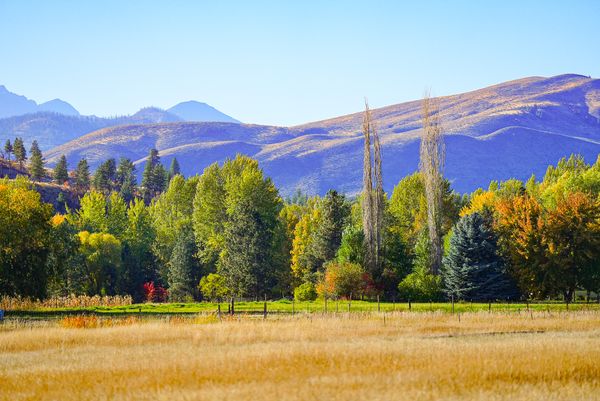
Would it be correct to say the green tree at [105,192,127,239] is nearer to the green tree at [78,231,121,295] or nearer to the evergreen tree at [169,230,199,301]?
the green tree at [78,231,121,295]

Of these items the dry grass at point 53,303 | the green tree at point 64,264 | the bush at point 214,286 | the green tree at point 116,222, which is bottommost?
the dry grass at point 53,303

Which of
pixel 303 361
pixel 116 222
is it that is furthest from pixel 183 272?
pixel 303 361

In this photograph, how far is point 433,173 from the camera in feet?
290

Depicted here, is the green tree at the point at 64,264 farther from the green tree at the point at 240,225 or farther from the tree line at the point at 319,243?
the green tree at the point at 240,225

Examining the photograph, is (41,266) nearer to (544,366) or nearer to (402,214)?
(544,366)

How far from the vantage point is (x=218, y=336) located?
130 ft

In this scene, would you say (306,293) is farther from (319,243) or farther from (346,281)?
(319,243)

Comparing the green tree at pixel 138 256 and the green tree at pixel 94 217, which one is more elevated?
the green tree at pixel 94 217

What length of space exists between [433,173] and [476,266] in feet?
58.5

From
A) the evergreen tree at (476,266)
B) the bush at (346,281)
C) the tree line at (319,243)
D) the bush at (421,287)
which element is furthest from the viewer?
the bush at (346,281)

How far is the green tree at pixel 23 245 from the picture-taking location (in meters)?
65.4

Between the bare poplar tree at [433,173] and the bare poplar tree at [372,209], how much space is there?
530cm

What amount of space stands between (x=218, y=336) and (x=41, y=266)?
107ft

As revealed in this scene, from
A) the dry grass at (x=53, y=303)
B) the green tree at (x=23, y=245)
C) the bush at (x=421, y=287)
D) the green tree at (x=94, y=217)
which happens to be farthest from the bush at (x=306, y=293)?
the green tree at (x=94, y=217)
